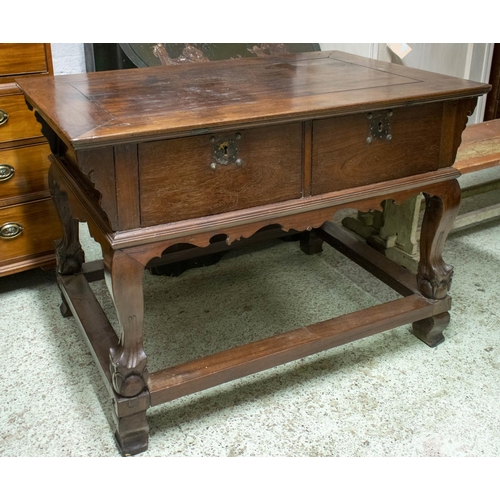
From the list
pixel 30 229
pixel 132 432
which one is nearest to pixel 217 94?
pixel 132 432

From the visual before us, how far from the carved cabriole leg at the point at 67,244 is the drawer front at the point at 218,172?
32.0 inches

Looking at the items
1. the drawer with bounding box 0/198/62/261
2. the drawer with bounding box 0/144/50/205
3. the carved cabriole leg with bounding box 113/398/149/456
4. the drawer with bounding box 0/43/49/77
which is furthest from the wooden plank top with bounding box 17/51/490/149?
the carved cabriole leg with bounding box 113/398/149/456

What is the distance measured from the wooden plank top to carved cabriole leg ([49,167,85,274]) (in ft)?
1.52

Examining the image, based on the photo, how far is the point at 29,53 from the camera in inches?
97.9

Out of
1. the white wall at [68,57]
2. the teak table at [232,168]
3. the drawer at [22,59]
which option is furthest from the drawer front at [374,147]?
the white wall at [68,57]

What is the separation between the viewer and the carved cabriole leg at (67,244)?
2.47 metres

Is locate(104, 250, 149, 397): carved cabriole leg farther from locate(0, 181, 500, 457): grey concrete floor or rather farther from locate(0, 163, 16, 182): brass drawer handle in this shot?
locate(0, 163, 16, 182): brass drawer handle

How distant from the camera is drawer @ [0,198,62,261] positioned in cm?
269

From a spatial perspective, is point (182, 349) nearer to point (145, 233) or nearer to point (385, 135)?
point (145, 233)

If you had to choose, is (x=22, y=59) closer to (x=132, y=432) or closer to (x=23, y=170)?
(x=23, y=170)

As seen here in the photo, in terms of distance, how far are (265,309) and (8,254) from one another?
1.08 meters

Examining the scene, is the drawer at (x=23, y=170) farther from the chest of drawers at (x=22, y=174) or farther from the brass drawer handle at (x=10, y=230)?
the brass drawer handle at (x=10, y=230)

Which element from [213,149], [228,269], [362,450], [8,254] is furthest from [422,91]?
[8,254]

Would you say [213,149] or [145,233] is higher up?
[213,149]
